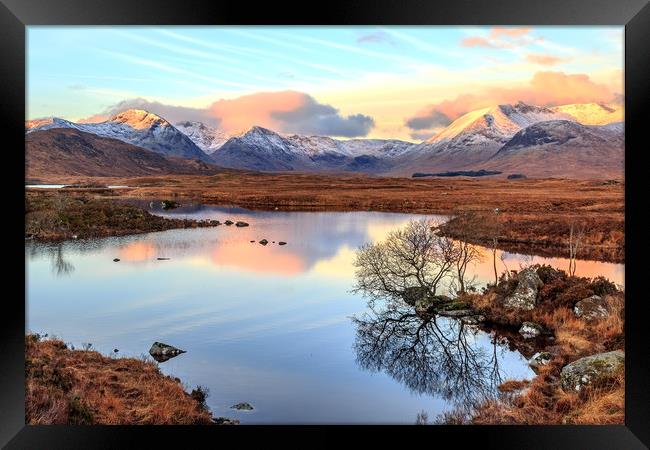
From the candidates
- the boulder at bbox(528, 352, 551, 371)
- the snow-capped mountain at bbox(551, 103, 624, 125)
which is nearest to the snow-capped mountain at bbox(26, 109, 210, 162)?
the snow-capped mountain at bbox(551, 103, 624, 125)

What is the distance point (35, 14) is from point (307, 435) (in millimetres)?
6400

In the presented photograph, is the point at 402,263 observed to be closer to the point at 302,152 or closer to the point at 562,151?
the point at 562,151

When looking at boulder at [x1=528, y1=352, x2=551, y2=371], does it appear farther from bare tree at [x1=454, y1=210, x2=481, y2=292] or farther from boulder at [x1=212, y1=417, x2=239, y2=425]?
boulder at [x1=212, y1=417, x2=239, y2=425]

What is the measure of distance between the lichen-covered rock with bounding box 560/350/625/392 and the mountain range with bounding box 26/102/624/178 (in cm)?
7301

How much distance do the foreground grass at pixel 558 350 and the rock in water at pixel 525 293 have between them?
0.67 ft

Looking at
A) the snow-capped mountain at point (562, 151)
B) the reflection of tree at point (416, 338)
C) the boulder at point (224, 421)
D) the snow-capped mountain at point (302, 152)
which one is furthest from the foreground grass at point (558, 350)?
the snow-capped mountain at point (302, 152)

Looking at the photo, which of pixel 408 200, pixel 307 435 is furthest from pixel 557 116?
pixel 307 435

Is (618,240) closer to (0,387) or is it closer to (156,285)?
(156,285)

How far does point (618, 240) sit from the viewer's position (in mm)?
31422

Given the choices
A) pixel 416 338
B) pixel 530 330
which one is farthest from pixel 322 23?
pixel 530 330

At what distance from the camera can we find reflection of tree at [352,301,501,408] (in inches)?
555

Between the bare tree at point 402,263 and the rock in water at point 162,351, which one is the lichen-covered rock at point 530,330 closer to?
the bare tree at point 402,263

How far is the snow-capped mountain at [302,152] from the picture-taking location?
147750 millimetres

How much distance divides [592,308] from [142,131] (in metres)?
147
